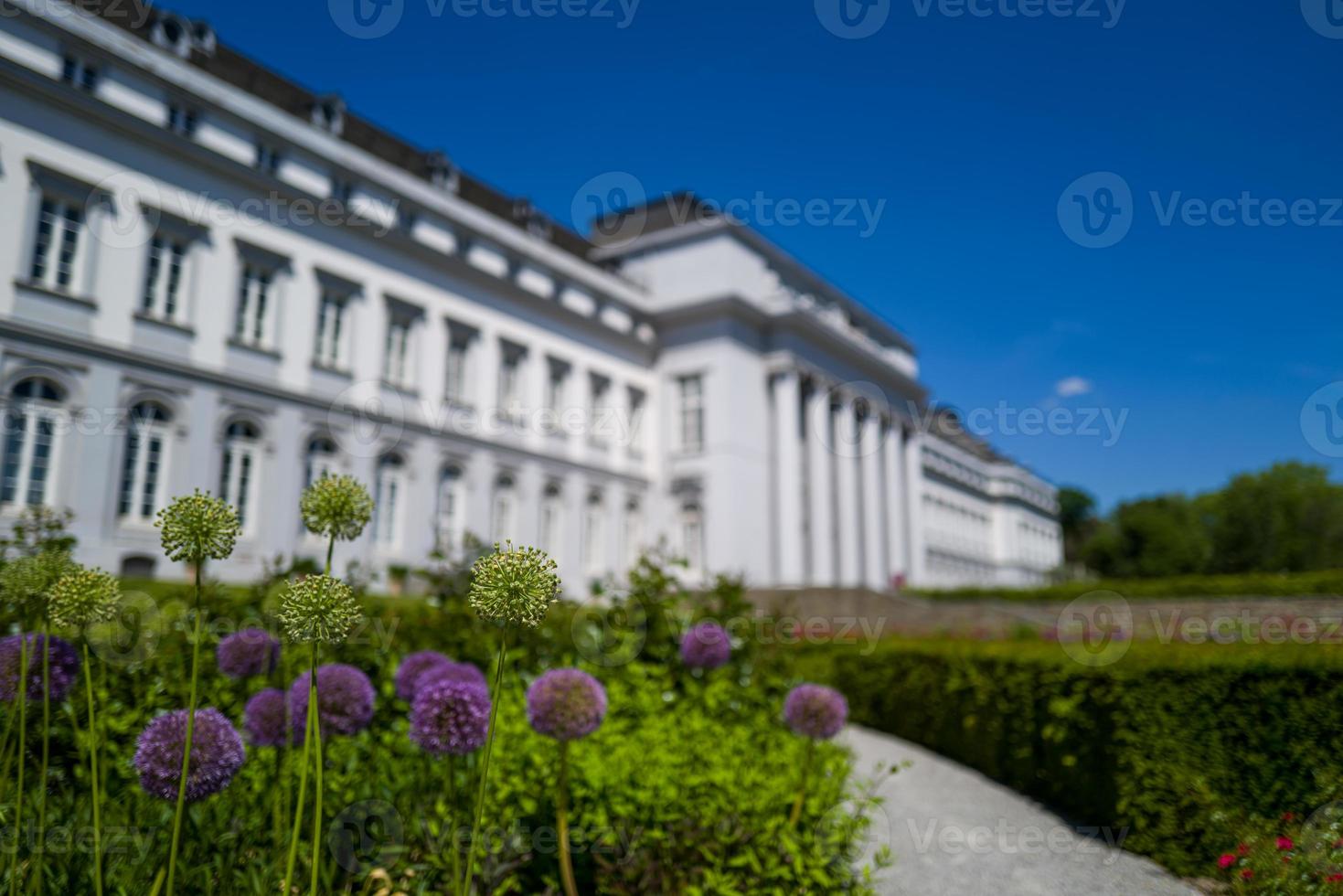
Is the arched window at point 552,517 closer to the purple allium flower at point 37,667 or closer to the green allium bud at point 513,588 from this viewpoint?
the purple allium flower at point 37,667

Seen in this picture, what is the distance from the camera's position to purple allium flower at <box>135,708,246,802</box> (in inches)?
120

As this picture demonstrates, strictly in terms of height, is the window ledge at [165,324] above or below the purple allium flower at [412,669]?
above

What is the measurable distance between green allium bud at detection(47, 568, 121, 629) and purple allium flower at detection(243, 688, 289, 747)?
0.95 m

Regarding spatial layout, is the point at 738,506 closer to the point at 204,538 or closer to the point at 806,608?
the point at 806,608

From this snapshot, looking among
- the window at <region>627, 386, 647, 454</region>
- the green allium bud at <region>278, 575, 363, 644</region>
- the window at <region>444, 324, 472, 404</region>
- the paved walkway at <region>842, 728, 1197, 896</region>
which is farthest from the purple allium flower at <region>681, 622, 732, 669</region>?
the window at <region>627, 386, 647, 454</region>

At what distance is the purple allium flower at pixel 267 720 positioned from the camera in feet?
12.4

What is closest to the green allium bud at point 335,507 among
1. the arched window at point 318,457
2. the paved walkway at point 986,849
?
the paved walkway at point 986,849

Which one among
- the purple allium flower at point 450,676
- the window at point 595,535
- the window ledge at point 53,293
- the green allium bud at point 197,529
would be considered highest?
the window ledge at point 53,293

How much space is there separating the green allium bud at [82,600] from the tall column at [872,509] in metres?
42.5

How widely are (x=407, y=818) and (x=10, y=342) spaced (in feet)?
59.9

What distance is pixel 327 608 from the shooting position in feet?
7.93

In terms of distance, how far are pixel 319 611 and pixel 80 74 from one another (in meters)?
23.1

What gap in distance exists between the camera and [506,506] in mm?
30875

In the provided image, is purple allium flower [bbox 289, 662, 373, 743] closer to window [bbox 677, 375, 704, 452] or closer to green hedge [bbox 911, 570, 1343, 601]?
green hedge [bbox 911, 570, 1343, 601]
